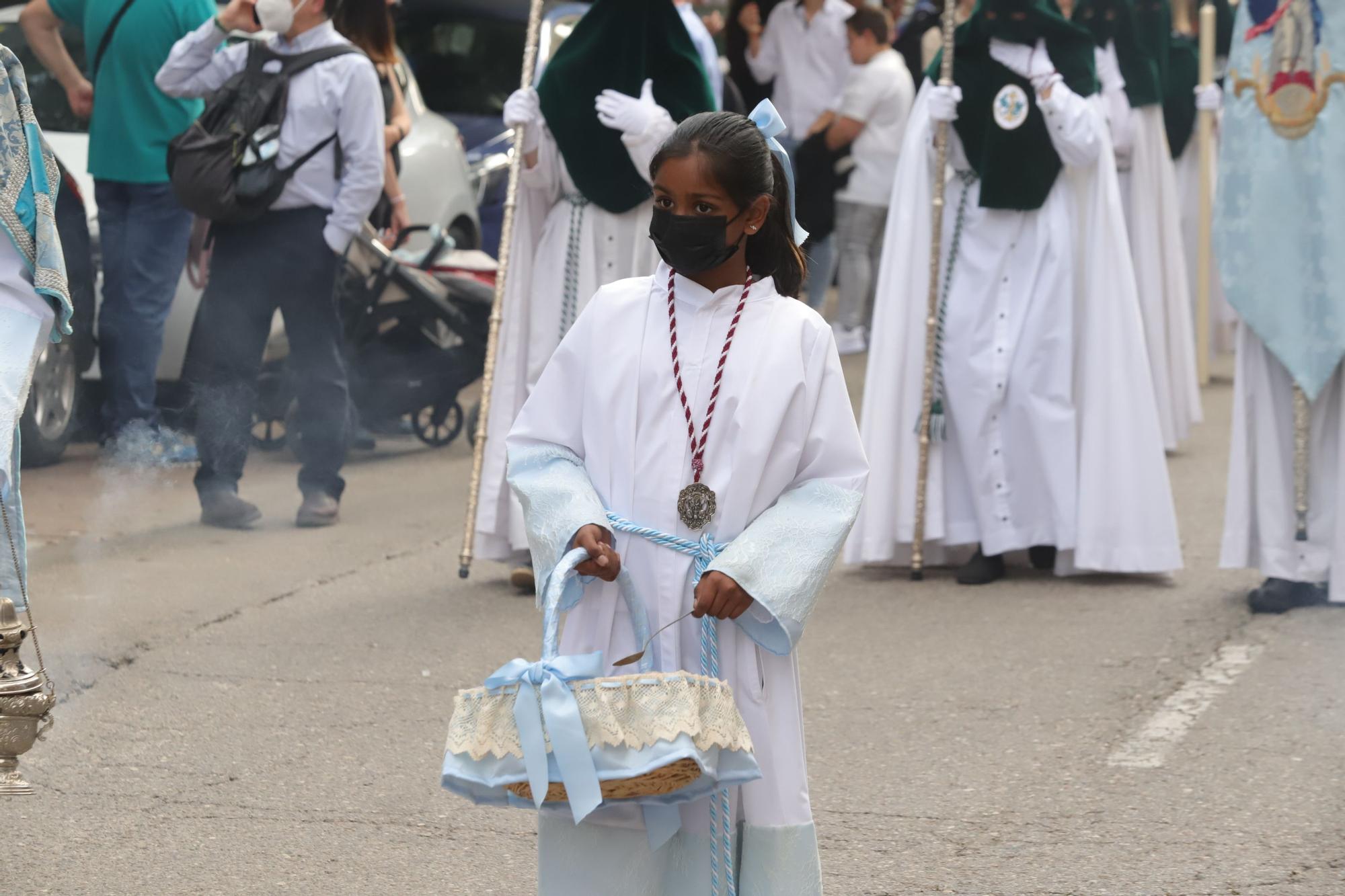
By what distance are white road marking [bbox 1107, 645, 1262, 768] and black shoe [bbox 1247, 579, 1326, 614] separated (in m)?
0.47

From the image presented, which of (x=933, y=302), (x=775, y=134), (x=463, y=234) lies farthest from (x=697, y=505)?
(x=463, y=234)

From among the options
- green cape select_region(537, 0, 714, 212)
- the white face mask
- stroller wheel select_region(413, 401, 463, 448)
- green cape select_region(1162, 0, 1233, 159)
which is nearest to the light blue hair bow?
green cape select_region(537, 0, 714, 212)

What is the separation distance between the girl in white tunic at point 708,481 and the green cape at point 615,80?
3371mm

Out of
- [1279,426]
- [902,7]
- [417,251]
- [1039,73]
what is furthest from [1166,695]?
[902,7]

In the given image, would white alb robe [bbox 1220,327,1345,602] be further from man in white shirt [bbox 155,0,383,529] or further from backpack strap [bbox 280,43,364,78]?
backpack strap [bbox 280,43,364,78]

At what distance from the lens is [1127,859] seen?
4.25 m

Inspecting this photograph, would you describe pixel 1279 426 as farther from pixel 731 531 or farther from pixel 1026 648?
pixel 731 531

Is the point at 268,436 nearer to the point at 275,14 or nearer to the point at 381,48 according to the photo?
the point at 381,48

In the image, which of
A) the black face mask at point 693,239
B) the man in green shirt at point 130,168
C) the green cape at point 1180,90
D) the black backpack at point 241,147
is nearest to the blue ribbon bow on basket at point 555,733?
the black face mask at point 693,239

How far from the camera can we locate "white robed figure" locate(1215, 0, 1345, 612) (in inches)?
248

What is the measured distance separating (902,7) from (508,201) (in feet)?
29.1

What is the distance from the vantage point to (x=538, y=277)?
7035mm

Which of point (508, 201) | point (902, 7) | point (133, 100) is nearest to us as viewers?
point (508, 201)

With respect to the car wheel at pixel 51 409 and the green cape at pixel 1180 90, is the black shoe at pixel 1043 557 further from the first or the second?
the green cape at pixel 1180 90
